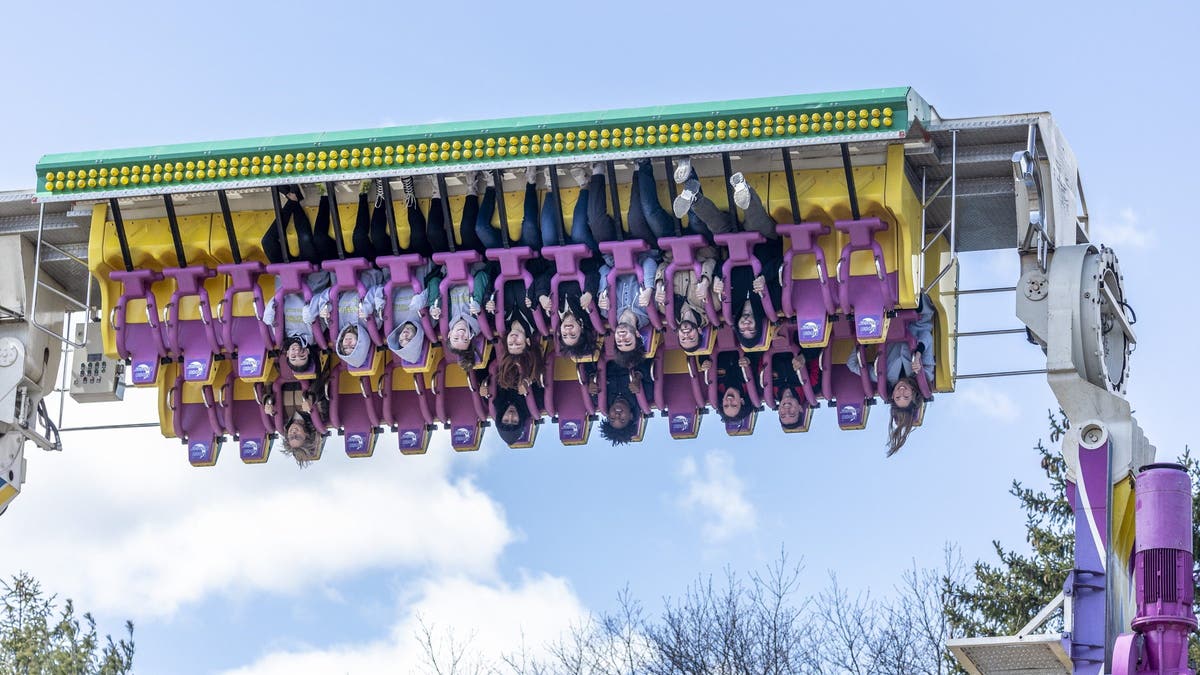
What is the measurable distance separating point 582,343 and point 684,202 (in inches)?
77.6

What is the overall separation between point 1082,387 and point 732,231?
3.31m

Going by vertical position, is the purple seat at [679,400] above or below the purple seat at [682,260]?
below

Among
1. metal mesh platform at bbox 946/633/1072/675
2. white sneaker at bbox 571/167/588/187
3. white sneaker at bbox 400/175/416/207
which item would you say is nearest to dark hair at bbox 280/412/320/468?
white sneaker at bbox 400/175/416/207

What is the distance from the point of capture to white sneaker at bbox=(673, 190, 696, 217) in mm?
18656

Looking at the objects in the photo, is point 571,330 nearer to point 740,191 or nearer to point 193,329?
point 740,191

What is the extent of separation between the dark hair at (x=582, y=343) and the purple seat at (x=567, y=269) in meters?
0.10

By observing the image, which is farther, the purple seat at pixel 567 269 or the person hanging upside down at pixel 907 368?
the person hanging upside down at pixel 907 368

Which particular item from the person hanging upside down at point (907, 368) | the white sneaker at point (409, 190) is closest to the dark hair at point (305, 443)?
the white sneaker at point (409, 190)

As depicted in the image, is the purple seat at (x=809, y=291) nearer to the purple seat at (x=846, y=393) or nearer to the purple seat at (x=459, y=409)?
the purple seat at (x=846, y=393)

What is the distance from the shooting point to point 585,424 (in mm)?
21250

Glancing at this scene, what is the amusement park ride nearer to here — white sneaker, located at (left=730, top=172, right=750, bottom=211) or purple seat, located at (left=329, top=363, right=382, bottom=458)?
purple seat, located at (left=329, top=363, right=382, bottom=458)

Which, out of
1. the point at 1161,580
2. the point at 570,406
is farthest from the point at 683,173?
the point at 1161,580

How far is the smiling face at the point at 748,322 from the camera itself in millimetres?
19469

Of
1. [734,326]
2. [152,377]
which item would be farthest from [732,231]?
[152,377]
